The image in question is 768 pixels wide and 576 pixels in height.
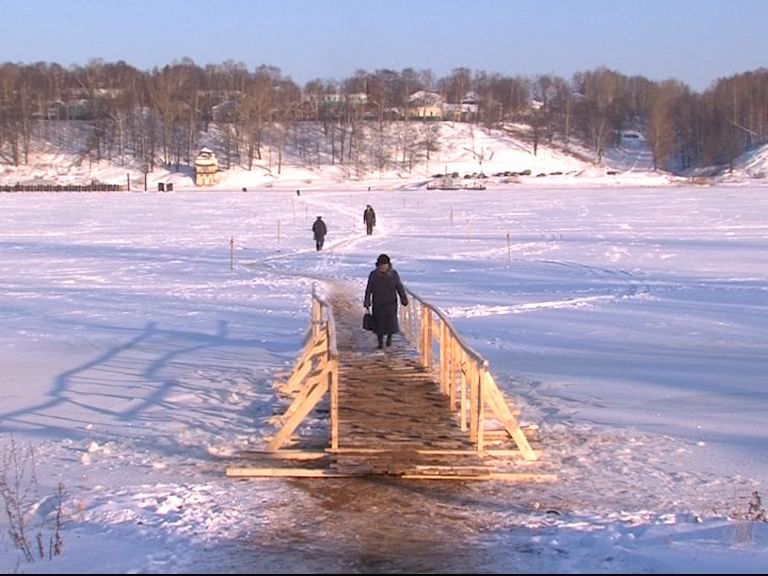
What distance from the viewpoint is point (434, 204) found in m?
63.9

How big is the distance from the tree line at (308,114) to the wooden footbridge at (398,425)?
110817 mm

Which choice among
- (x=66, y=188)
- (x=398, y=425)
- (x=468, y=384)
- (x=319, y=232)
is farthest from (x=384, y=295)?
(x=66, y=188)

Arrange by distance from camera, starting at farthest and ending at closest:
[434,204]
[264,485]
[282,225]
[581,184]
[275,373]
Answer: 1. [581,184]
2. [434,204]
3. [282,225]
4. [275,373]
5. [264,485]

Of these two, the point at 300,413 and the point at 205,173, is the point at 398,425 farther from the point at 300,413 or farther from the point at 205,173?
the point at 205,173

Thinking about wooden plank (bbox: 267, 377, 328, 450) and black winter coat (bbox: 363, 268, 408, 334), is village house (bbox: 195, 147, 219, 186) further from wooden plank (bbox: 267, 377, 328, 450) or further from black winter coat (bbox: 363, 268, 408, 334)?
wooden plank (bbox: 267, 377, 328, 450)

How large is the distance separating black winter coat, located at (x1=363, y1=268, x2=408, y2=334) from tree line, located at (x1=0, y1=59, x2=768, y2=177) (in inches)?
4293

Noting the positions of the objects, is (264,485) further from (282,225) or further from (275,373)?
(282,225)

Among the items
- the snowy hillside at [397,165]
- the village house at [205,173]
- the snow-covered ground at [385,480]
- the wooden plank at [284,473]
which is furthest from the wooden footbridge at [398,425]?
the village house at [205,173]

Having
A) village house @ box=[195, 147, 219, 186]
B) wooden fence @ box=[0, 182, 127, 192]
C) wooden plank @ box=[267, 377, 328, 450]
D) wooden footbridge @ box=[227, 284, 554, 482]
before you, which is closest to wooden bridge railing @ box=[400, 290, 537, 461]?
wooden footbridge @ box=[227, 284, 554, 482]

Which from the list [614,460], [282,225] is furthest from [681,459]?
[282,225]

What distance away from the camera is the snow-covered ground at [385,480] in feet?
23.1

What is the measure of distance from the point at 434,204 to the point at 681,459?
54.6 meters

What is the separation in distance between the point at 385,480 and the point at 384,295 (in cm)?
475

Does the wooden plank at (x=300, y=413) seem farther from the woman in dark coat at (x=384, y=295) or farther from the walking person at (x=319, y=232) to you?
the walking person at (x=319, y=232)
